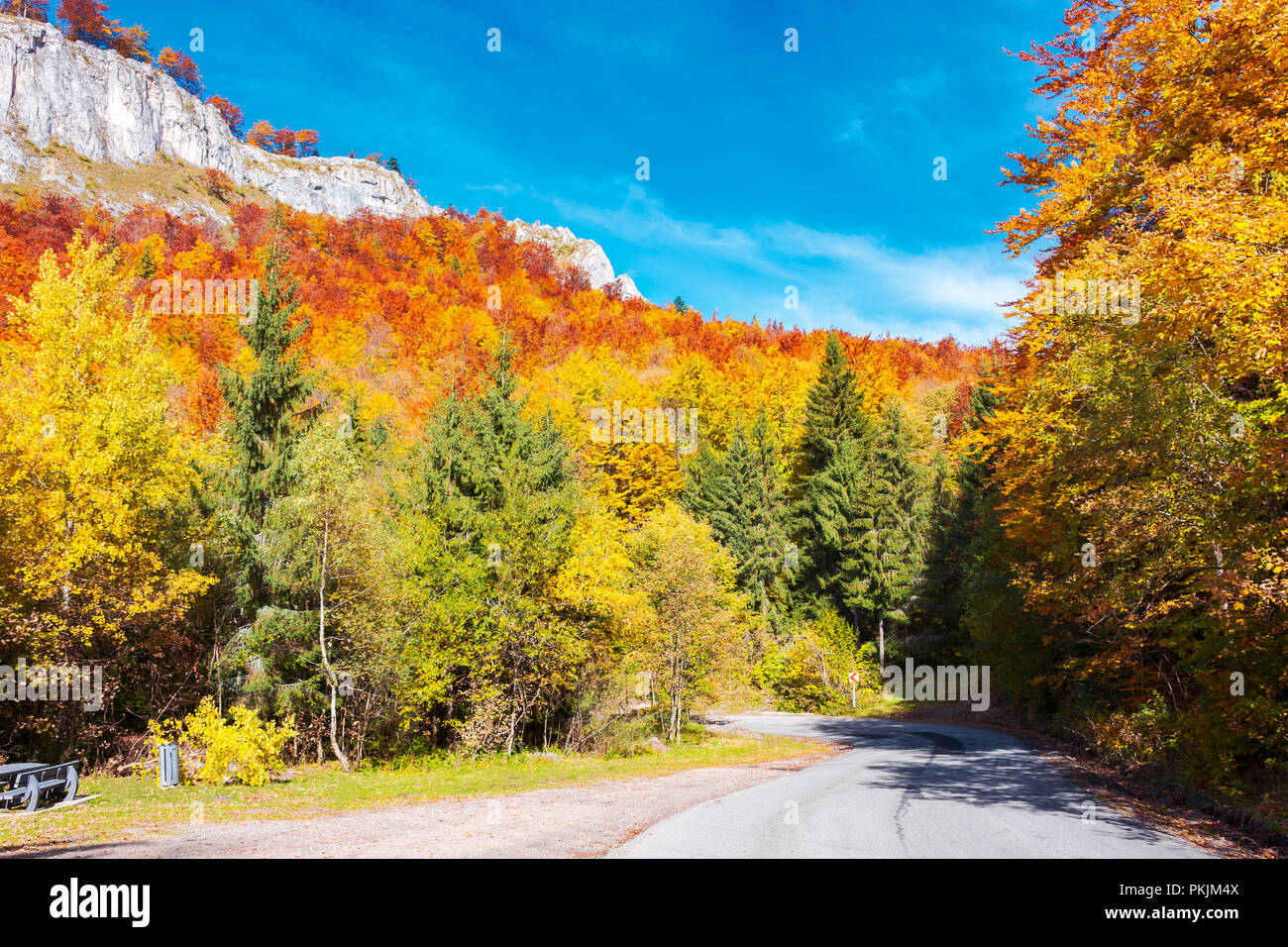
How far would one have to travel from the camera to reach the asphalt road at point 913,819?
7984mm

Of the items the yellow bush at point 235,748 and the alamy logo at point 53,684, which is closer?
the yellow bush at point 235,748

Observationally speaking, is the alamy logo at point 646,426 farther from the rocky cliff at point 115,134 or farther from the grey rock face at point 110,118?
the grey rock face at point 110,118

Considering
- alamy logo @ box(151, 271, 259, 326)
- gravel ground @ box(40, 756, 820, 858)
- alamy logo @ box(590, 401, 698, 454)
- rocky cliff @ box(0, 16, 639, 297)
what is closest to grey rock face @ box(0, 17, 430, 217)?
rocky cliff @ box(0, 16, 639, 297)

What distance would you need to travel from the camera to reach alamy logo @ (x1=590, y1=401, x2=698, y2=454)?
1954 inches

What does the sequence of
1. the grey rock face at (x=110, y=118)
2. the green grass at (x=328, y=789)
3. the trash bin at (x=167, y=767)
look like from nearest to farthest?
the green grass at (x=328, y=789) → the trash bin at (x=167, y=767) → the grey rock face at (x=110, y=118)

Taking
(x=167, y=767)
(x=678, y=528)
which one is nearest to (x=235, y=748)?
(x=167, y=767)

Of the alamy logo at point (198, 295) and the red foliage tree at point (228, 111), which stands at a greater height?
the red foliage tree at point (228, 111)

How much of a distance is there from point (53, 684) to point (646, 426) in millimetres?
41203

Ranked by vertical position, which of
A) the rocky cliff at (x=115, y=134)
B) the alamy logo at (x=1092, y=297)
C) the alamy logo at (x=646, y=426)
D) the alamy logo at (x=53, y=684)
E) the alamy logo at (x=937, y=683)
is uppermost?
the rocky cliff at (x=115, y=134)

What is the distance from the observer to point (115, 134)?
140 meters

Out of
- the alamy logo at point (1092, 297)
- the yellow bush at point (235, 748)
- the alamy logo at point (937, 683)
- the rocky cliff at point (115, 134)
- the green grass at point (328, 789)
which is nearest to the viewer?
the green grass at point (328, 789)

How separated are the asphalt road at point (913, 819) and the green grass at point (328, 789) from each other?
4.97 meters
